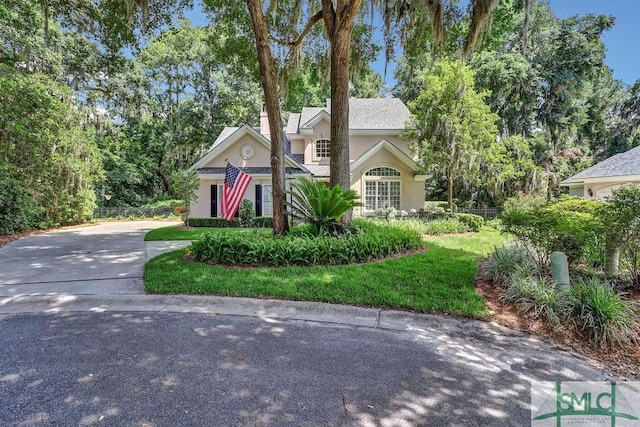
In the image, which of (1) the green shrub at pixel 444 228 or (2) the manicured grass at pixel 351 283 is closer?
(2) the manicured grass at pixel 351 283

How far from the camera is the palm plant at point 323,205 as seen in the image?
7770 millimetres

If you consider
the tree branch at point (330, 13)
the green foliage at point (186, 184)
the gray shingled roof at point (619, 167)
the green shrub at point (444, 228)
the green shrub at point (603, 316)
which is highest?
the tree branch at point (330, 13)

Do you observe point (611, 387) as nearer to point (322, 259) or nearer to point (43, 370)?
point (322, 259)

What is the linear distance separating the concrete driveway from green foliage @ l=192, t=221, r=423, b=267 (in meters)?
1.45

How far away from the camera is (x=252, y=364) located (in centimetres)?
311

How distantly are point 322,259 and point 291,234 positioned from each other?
1.50m

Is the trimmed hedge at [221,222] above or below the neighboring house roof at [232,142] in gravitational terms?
below

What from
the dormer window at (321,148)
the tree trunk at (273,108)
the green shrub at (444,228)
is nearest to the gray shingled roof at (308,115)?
the dormer window at (321,148)

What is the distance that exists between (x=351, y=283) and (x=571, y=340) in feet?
9.57

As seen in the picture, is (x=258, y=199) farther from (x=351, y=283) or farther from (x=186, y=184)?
(x=351, y=283)

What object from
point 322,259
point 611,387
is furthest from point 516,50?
point 611,387

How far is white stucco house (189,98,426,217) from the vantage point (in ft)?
54.6

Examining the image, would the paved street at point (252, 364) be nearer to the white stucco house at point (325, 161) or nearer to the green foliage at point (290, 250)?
the green foliage at point (290, 250)

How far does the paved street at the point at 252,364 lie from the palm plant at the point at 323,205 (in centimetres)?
340
